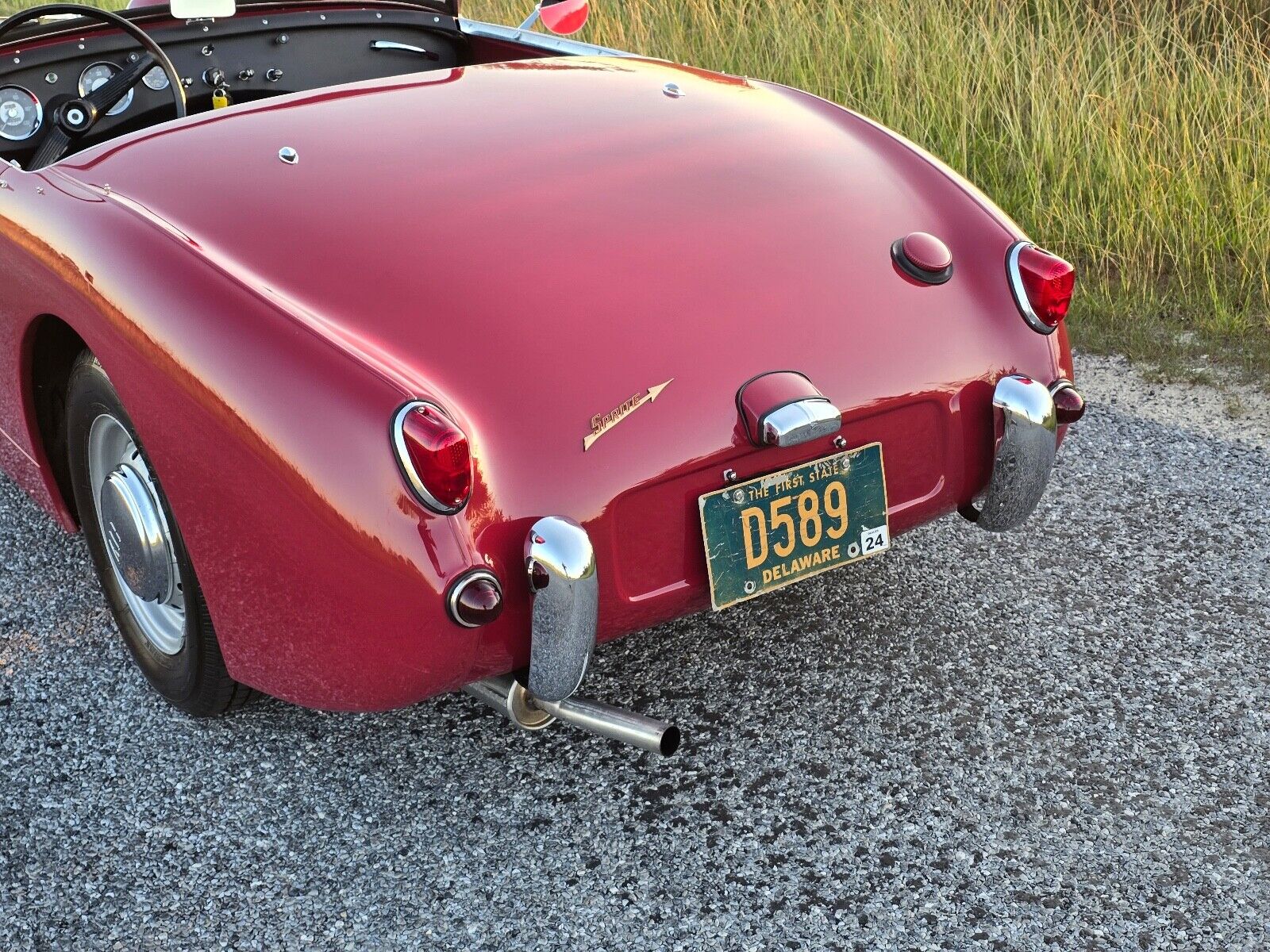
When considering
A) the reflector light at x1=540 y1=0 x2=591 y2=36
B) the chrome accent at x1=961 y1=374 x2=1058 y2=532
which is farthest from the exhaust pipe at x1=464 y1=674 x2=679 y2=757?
the reflector light at x1=540 y1=0 x2=591 y2=36

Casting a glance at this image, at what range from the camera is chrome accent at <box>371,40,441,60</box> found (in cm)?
360

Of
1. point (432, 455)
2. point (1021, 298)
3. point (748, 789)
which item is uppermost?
point (432, 455)

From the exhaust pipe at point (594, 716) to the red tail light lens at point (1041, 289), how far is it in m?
1.09

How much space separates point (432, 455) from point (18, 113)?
1824mm

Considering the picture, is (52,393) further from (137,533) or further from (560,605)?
(560,605)

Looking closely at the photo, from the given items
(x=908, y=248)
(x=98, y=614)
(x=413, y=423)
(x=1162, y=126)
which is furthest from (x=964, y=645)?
(x=1162, y=126)

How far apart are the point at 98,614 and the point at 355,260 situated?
134 centimetres

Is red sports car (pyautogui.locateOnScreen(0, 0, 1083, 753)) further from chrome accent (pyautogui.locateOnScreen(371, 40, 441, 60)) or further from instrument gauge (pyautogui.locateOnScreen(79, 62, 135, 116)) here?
chrome accent (pyautogui.locateOnScreen(371, 40, 441, 60))

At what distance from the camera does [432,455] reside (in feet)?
6.36

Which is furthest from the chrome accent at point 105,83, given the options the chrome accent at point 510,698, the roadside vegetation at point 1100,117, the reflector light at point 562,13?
the roadside vegetation at point 1100,117

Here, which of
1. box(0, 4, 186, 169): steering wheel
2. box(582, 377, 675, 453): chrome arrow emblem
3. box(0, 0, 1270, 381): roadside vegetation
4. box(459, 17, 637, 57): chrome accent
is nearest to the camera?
box(582, 377, 675, 453): chrome arrow emblem

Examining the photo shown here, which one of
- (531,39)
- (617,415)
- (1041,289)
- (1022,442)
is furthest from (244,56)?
(1022,442)

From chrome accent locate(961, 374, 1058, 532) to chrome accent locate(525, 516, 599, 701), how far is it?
898 mm

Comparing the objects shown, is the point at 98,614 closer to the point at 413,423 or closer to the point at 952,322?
the point at 413,423
